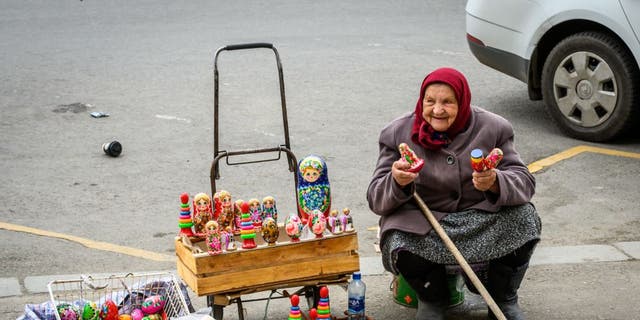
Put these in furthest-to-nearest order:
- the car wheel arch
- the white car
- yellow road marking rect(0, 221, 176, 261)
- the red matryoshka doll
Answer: the car wheel arch, the white car, yellow road marking rect(0, 221, 176, 261), the red matryoshka doll

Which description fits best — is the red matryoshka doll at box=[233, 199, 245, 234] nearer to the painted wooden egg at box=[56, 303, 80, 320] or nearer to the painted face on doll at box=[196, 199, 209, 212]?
the painted face on doll at box=[196, 199, 209, 212]

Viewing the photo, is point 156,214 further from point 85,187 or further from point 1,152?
point 1,152

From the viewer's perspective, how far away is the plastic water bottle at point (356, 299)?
4.26 m

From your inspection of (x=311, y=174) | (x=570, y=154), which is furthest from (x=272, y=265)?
(x=570, y=154)

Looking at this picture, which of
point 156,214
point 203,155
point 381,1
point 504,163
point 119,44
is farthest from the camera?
point 381,1

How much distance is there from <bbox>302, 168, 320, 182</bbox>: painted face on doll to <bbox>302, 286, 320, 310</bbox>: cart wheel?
0.49 meters

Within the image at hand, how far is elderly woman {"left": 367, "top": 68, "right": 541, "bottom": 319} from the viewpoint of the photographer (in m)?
4.18

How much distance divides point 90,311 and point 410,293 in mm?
1508

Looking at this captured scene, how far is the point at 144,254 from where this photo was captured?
550 centimetres

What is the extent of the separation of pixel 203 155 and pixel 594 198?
9.24 feet

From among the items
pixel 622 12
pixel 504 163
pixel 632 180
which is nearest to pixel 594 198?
pixel 632 180

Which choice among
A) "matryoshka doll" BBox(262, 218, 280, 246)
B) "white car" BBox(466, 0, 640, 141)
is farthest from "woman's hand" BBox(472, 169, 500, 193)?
"white car" BBox(466, 0, 640, 141)

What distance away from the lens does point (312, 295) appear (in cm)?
447

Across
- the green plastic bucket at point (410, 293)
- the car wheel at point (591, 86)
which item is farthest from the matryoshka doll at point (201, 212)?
the car wheel at point (591, 86)
